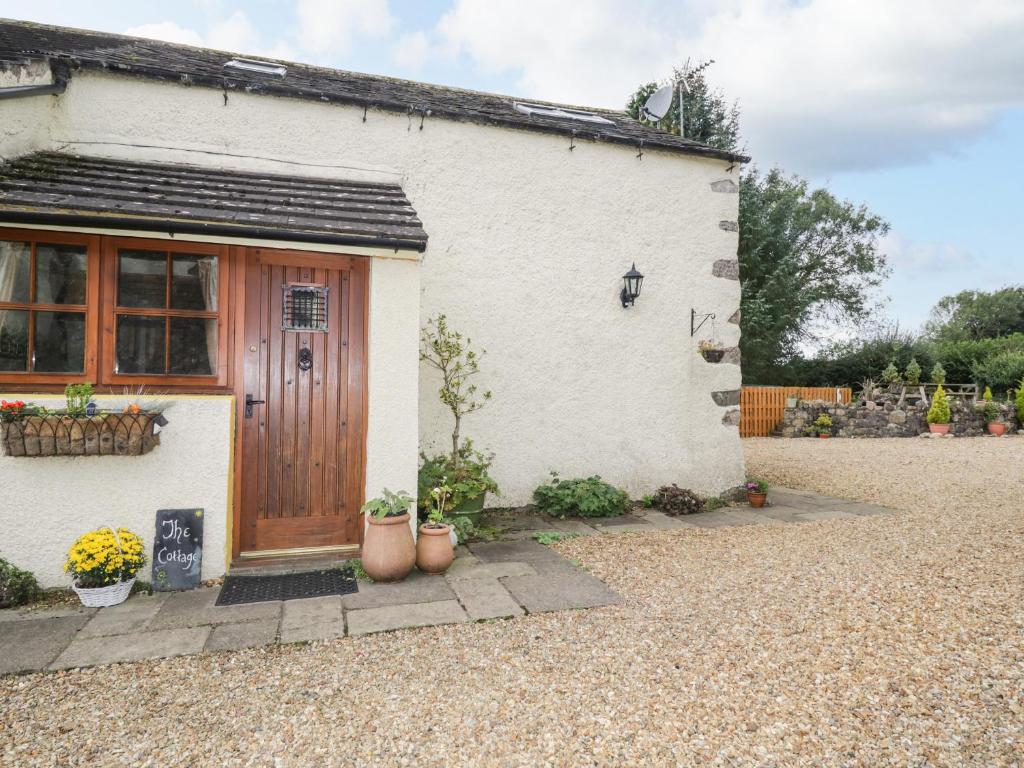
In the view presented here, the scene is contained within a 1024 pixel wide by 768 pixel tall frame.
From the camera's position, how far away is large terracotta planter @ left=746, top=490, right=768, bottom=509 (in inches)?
267

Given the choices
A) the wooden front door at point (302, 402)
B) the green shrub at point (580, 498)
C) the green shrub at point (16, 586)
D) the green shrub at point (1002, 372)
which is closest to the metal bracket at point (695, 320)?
the green shrub at point (580, 498)

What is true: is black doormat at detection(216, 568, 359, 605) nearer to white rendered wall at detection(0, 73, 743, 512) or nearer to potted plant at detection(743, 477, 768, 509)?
white rendered wall at detection(0, 73, 743, 512)

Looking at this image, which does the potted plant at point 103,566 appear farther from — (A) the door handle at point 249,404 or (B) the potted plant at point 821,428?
(B) the potted plant at point 821,428

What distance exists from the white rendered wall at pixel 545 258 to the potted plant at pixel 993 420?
14.1m

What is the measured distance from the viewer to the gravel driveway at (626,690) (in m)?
2.27

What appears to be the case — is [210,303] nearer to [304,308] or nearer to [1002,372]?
[304,308]

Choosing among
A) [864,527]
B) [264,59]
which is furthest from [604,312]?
[264,59]

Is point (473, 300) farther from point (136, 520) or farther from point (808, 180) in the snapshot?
point (808, 180)

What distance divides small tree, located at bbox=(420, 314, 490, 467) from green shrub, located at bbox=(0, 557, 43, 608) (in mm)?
3371

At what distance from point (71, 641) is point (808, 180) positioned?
29.8m

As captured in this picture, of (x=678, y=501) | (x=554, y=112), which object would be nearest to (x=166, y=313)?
(x=678, y=501)

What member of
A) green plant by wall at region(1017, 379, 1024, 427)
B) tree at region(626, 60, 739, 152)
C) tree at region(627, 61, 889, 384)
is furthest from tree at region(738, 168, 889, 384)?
green plant by wall at region(1017, 379, 1024, 427)

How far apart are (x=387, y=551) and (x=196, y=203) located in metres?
3.05

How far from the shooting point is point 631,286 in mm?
6508
